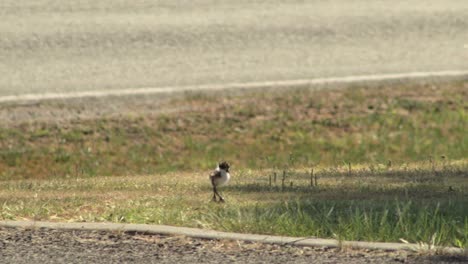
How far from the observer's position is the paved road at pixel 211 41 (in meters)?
16.5

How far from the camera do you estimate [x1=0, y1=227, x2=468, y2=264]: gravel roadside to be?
6.83 metres

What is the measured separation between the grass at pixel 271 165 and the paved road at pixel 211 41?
87 cm

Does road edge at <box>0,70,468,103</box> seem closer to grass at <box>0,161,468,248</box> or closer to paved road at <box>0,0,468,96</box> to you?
paved road at <box>0,0,468,96</box>

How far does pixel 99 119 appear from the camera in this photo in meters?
15.1

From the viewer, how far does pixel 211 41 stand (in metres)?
17.4

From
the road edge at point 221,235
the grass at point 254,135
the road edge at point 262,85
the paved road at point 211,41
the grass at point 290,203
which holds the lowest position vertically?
the road edge at point 221,235

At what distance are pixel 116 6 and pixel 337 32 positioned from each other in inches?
129

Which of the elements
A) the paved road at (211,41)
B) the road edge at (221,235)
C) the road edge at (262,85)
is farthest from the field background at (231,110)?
the road edge at (221,235)

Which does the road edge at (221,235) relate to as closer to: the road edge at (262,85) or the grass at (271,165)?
the grass at (271,165)

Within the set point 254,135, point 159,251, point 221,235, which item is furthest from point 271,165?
point 159,251

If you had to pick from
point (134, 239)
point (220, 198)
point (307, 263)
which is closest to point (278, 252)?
point (307, 263)

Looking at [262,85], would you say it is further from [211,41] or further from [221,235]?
[221,235]

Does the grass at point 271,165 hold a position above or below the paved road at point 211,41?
below

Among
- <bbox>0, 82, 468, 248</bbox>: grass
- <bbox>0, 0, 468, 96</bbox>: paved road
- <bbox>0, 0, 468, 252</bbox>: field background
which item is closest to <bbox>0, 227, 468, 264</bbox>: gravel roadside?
<bbox>0, 82, 468, 248</bbox>: grass
